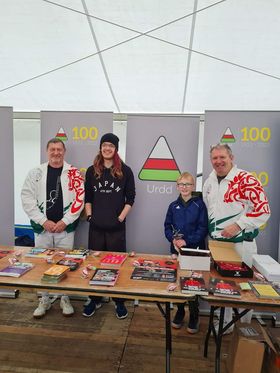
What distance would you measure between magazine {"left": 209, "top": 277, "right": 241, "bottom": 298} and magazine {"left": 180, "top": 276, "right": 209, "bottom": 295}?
4 cm

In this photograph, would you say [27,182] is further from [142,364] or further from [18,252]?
[142,364]

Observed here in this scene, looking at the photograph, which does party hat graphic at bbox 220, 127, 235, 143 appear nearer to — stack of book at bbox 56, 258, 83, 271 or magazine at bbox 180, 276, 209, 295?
magazine at bbox 180, 276, 209, 295

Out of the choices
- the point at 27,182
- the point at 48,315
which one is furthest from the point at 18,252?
the point at 48,315

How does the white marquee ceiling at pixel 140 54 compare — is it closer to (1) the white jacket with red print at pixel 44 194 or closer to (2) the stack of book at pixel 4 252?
(1) the white jacket with red print at pixel 44 194

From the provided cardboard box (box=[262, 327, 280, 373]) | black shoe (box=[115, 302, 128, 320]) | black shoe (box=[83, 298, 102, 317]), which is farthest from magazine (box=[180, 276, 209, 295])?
black shoe (box=[83, 298, 102, 317])

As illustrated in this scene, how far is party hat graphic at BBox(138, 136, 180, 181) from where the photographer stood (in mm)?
2764

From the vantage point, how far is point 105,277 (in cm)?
165

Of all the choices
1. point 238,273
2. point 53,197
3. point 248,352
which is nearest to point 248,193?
point 238,273

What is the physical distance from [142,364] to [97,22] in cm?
309

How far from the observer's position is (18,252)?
2104mm

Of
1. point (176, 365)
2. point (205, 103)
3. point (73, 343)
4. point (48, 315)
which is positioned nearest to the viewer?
point (176, 365)

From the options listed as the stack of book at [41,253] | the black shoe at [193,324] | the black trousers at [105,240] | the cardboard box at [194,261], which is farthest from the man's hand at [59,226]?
the black shoe at [193,324]

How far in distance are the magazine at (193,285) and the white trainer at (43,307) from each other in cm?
163

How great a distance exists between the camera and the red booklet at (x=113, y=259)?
1902mm
